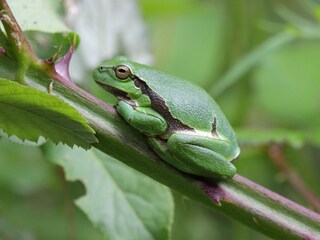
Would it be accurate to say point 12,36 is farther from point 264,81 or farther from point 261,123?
point 261,123

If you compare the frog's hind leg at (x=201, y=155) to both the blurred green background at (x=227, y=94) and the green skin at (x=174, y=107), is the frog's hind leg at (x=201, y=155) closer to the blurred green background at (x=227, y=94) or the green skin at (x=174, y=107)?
the green skin at (x=174, y=107)

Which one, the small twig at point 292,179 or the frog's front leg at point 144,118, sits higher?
the frog's front leg at point 144,118

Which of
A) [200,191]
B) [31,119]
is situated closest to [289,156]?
[200,191]

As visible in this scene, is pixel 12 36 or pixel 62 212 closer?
pixel 12 36

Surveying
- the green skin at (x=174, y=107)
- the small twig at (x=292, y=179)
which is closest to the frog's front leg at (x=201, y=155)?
the green skin at (x=174, y=107)

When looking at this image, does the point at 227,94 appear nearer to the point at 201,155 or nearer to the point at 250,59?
the point at 250,59

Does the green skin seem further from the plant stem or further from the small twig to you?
the small twig
